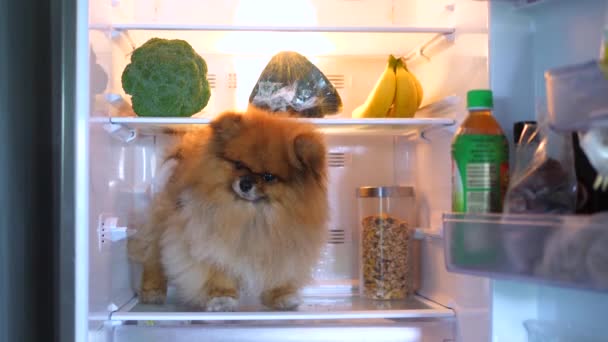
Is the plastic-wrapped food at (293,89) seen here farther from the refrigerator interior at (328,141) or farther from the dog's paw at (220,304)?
the dog's paw at (220,304)

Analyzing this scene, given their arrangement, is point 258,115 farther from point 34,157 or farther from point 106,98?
point 34,157

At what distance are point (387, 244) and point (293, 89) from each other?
51 centimetres

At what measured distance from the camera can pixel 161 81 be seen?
1.45m

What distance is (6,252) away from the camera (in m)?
1.22

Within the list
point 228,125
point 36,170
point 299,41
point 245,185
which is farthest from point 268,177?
point 299,41

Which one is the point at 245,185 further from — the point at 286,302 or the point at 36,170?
the point at 36,170

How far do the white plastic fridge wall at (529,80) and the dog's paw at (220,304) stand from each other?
0.62 m

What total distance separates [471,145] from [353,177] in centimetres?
91

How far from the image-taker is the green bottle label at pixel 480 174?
3.40ft

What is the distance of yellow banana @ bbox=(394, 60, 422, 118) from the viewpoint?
1587 mm

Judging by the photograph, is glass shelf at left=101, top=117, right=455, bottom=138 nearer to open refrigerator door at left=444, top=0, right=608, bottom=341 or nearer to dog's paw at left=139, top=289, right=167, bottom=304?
open refrigerator door at left=444, top=0, right=608, bottom=341

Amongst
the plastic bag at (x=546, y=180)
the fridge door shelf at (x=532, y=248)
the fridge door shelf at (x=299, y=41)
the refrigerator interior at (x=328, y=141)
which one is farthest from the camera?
the fridge door shelf at (x=299, y=41)

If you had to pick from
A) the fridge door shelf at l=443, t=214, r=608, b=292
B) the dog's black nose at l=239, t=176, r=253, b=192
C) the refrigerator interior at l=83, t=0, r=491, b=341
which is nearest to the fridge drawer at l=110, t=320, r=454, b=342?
the refrigerator interior at l=83, t=0, r=491, b=341

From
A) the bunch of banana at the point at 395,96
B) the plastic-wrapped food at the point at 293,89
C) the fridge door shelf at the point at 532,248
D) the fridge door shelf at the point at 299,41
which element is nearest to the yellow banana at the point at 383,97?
the bunch of banana at the point at 395,96
